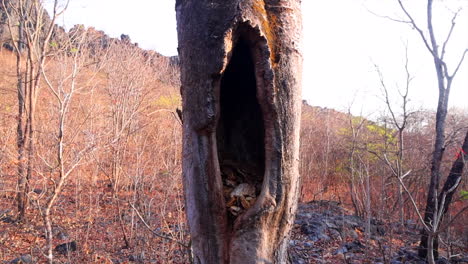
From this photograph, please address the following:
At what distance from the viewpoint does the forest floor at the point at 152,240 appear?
255 inches

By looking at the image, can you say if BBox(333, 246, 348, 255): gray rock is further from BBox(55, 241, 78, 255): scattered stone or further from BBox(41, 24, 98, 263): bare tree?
BBox(55, 241, 78, 255): scattered stone

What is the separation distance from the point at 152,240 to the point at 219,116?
6000 millimetres

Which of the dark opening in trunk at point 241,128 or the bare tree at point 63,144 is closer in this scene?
the dark opening in trunk at point 241,128

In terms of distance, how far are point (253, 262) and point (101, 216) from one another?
356 inches

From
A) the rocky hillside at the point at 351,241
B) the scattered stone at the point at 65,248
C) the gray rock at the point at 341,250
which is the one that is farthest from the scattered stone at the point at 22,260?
the gray rock at the point at 341,250

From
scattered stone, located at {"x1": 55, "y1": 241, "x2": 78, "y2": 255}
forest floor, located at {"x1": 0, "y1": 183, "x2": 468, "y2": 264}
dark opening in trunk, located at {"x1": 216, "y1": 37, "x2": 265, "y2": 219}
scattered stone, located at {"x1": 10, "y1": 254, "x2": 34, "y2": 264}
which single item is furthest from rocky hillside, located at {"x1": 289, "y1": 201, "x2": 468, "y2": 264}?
scattered stone, located at {"x1": 10, "y1": 254, "x2": 34, "y2": 264}

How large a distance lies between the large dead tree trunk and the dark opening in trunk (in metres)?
0.08

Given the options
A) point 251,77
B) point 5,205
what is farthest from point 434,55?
point 5,205

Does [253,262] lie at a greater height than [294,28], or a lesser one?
lesser

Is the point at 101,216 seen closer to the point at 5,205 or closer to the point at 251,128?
the point at 5,205

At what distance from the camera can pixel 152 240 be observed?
7.06 metres

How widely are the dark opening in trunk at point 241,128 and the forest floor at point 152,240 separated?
161 inches

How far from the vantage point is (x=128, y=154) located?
31.5 ft

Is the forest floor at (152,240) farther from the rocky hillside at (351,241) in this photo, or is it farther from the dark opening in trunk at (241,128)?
the dark opening in trunk at (241,128)
